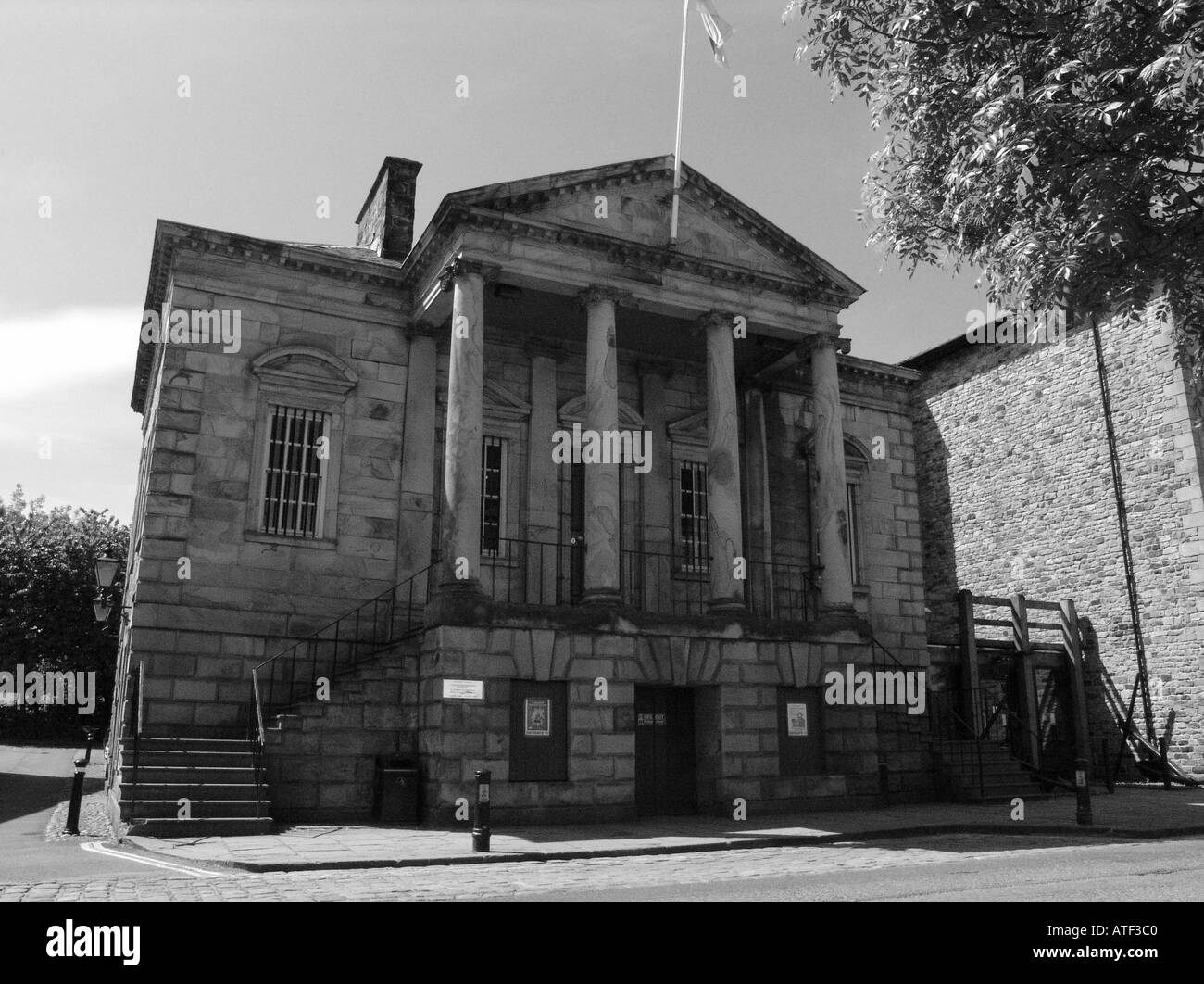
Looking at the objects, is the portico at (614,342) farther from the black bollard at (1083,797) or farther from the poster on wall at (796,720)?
the black bollard at (1083,797)

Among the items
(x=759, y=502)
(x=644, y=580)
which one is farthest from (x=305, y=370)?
(x=759, y=502)

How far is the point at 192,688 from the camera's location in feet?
53.0

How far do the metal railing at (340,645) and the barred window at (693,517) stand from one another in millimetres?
5384

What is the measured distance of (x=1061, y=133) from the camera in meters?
9.91

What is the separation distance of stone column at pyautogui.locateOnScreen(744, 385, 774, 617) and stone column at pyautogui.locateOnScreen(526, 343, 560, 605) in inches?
172

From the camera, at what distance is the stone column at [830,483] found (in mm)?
18984

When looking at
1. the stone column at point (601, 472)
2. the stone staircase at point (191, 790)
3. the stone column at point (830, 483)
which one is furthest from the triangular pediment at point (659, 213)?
the stone staircase at point (191, 790)

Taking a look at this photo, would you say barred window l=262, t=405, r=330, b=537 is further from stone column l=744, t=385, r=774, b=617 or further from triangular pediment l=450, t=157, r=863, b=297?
stone column l=744, t=385, r=774, b=617

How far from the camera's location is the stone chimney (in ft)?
71.9

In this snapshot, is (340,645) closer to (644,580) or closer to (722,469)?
(644,580)

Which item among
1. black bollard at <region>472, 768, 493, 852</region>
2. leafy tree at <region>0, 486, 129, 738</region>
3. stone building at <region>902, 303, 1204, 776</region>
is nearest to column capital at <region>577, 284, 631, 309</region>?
black bollard at <region>472, 768, 493, 852</region>
